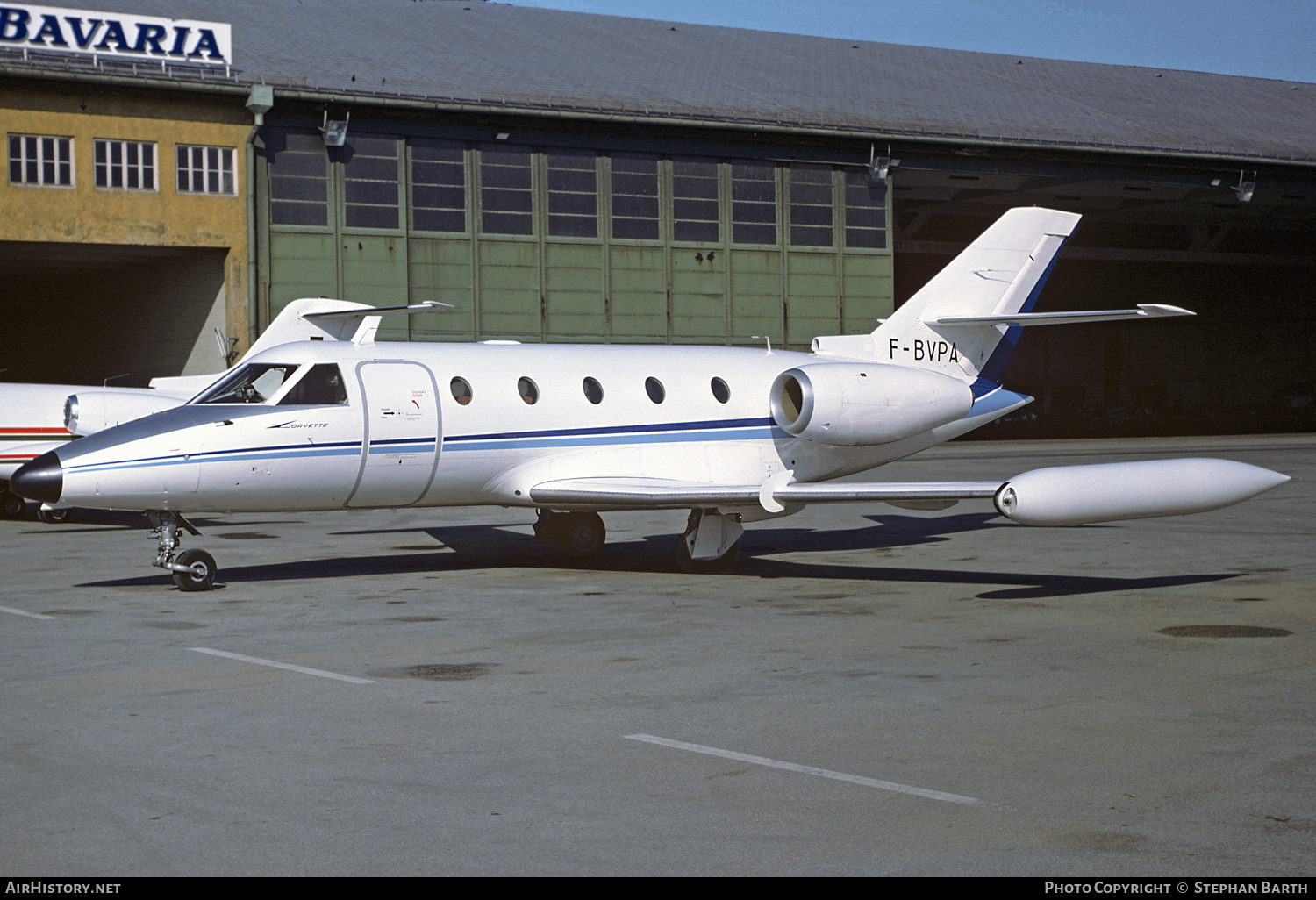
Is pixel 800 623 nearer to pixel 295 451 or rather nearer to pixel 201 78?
pixel 295 451

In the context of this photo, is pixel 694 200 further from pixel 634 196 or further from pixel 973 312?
pixel 973 312

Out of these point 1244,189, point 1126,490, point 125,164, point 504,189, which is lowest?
point 1126,490

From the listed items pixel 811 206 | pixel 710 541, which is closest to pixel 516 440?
pixel 710 541

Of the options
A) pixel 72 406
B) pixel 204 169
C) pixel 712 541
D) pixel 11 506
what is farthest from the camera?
pixel 204 169

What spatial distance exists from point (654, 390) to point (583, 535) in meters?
2.31

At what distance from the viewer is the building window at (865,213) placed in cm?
5431

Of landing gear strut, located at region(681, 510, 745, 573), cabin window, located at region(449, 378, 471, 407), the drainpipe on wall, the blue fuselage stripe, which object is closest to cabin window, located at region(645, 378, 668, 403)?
the blue fuselage stripe

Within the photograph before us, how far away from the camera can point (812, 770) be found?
7.12 metres

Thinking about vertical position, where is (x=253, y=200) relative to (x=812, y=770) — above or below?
above

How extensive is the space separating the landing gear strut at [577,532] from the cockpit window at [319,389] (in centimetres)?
380

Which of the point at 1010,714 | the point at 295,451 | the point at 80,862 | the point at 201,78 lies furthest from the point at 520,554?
the point at 201,78

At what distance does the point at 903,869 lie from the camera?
5.50 meters

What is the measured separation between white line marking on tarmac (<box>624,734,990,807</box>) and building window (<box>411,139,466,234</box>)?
41769mm

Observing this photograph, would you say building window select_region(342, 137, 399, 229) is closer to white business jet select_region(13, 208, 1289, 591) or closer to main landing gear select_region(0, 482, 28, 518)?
main landing gear select_region(0, 482, 28, 518)
